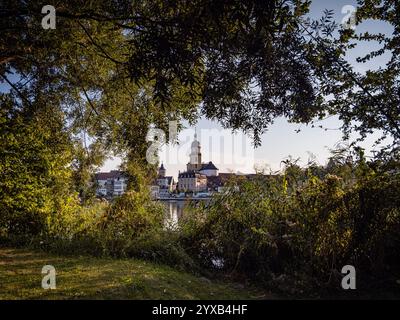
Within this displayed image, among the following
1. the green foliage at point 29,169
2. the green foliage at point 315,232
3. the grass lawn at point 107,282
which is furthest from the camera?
the green foliage at point 29,169

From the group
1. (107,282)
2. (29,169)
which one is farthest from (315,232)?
(29,169)

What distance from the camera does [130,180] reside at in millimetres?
12680

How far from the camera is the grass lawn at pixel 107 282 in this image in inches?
222

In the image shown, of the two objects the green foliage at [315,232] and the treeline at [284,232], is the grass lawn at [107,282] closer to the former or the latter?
the treeline at [284,232]

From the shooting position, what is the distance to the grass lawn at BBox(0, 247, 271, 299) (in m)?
5.64

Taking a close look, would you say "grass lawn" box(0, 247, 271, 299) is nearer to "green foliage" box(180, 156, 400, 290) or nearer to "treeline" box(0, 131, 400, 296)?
"treeline" box(0, 131, 400, 296)

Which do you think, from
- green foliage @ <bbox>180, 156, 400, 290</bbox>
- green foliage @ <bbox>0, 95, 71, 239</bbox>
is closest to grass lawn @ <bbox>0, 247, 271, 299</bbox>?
green foliage @ <bbox>180, 156, 400, 290</bbox>

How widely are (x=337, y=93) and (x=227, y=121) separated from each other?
8.33 ft

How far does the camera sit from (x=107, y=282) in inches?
247

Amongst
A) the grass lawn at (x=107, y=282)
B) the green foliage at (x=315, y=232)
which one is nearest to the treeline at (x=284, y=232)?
the green foliage at (x=315, y=232)

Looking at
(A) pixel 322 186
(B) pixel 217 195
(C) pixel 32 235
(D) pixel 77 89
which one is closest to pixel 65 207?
(C) pixel 32 235

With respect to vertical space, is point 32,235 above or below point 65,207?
below
